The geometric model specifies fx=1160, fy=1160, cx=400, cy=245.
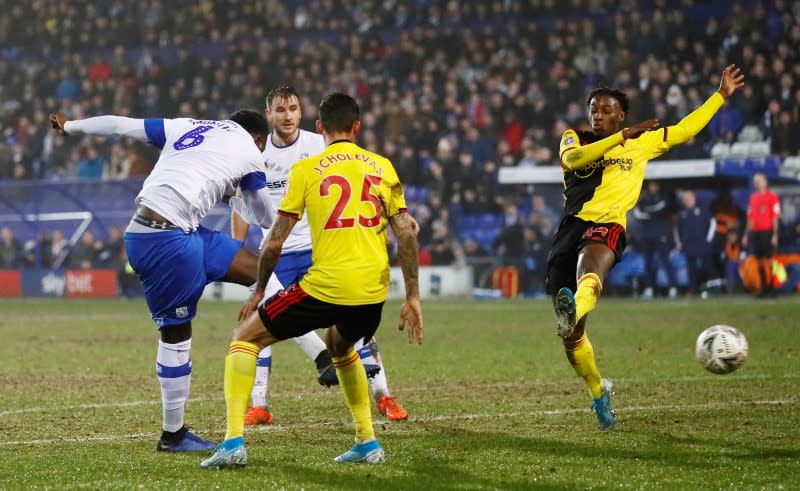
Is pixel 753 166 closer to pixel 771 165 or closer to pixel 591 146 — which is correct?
pixel 771 165

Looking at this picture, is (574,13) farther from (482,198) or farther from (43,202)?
(43,202)

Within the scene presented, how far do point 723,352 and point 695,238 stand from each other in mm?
15296

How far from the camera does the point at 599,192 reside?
8.34 m

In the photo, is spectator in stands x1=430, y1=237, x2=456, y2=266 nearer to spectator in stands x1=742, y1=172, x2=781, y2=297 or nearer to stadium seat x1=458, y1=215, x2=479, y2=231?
stadium seat x1=458, y1=215, x2=479, y2=231

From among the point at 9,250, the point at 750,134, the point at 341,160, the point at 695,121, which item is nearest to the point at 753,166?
the point at 750,134

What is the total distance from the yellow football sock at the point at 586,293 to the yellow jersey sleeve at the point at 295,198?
2.14 meters

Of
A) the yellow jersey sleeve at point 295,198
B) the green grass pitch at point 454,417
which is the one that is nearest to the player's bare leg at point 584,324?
the green grass pitch at point 454,417

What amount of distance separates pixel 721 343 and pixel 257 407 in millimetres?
3369

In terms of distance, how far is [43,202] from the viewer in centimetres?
2736

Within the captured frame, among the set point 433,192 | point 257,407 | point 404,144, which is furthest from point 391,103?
point 257,407

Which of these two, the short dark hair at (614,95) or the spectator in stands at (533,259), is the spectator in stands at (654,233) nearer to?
the spectator in stands at (533,259)

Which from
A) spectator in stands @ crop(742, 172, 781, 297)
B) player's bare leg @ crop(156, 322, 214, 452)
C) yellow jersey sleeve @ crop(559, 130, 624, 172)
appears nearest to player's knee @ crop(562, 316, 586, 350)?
yellow jersey sleeve @ crop(559, 130, 624, 172)

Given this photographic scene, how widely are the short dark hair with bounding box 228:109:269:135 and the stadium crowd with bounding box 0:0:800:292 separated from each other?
17073 millimetres

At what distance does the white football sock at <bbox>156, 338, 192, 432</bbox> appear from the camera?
720 cm
